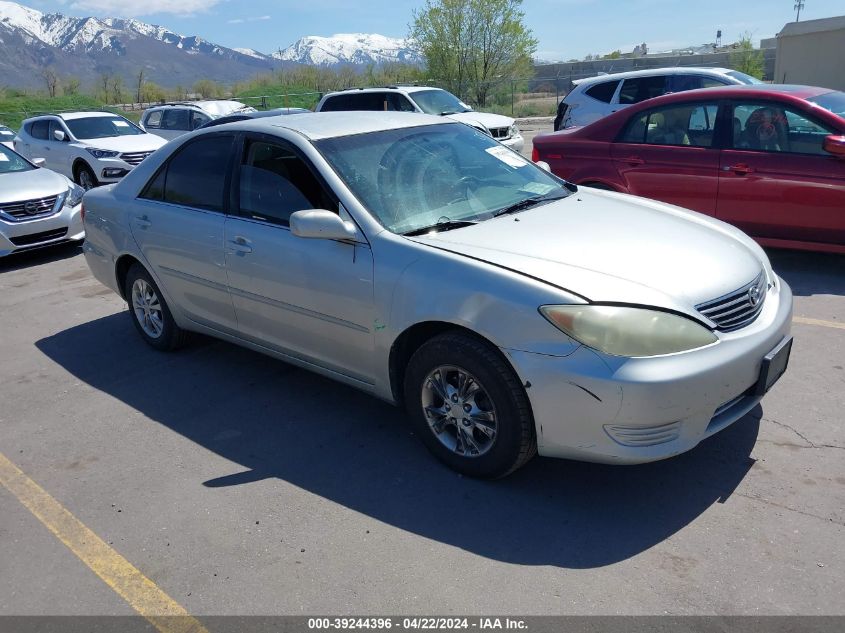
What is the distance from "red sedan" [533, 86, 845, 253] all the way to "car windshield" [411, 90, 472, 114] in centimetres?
813

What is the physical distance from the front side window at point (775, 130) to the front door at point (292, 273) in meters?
4.27

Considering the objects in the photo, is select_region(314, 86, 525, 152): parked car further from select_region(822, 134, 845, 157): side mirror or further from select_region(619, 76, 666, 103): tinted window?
select_region(822, 134, 845, 157): side mirror

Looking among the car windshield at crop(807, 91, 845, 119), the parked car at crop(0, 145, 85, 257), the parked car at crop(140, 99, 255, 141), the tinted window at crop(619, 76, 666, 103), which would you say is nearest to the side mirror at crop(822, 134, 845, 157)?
the car windshield at crop(807, 91, 845, 119)

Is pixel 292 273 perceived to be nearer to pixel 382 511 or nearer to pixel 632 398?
pixel 382 511

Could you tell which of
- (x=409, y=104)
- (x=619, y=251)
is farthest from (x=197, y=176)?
(x=409, y=104)

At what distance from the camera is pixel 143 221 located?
211 inches

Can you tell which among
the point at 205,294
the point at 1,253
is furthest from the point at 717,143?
the point at 1,253

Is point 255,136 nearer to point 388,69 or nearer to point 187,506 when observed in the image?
point 187,506

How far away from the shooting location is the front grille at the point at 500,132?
14.9 meters

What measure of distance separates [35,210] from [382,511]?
7596 mm

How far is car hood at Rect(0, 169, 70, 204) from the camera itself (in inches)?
358

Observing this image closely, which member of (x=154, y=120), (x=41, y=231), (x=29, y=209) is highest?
(x=154, y=120)

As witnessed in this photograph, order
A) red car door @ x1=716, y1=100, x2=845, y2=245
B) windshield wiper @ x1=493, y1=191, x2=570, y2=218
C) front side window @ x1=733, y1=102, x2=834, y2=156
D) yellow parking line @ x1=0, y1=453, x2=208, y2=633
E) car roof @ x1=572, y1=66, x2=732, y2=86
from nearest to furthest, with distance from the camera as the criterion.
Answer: yellow parking line @ x1=0, y1=453, x2=208, y2=633, windshield wiper @ x1=493, y1=191, x2=570, y2=218, red car door @ x1=716, y1=100, x2=845, y2=245, front side window @ x1=733, y1=102, x2=834, y2=156, car roof @ x1=572, y1=66, x2=732, y2=86

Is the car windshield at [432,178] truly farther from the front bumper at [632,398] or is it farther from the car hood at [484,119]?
the car hood at [484,119]
